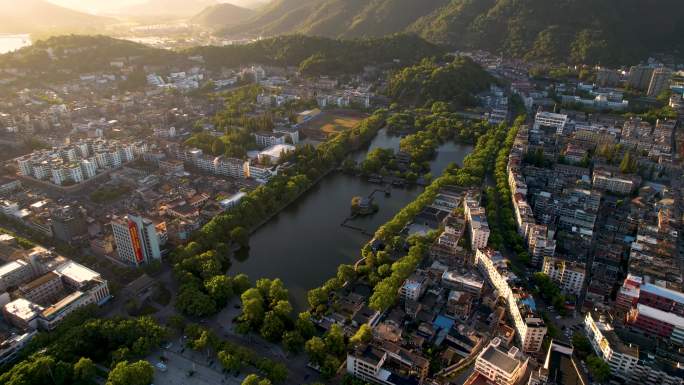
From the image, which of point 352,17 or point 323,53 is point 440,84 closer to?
point 323,53

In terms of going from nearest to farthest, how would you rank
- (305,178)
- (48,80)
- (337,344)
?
(337,344)
(305,178)
(48,80)

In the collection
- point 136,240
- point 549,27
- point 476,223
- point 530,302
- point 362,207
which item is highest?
point 549,27

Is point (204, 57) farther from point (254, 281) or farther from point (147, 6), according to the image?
point (147, 6)

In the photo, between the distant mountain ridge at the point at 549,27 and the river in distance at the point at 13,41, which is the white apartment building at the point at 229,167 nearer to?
the distant mountain ridge at the point at 549,27

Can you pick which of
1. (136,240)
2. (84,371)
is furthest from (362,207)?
(84,371)

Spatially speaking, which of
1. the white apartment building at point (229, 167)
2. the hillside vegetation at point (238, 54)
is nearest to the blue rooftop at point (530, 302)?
the white apartment building at point (229, 167)

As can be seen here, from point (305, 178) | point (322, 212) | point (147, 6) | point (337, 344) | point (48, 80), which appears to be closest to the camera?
point (337, 344)

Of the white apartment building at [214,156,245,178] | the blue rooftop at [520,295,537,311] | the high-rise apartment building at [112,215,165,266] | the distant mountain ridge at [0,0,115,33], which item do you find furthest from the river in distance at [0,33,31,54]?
the blue rooftop at [520,295,537,311]

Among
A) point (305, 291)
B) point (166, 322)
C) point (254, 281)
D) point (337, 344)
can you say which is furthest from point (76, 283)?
point (337, 344)
